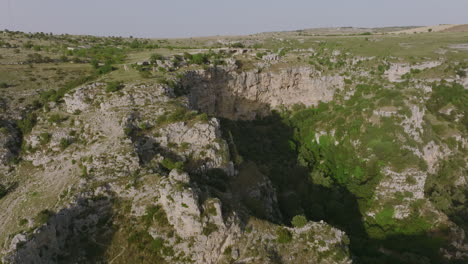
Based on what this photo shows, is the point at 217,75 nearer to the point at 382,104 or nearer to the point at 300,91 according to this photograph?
the point at 300,91

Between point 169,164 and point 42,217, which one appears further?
point 169,164

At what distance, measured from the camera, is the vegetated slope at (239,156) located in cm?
2981

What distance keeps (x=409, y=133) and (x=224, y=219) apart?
5047 cm

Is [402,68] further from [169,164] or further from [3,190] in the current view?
[3,190]

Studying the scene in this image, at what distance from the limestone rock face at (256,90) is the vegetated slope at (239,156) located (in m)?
0.37

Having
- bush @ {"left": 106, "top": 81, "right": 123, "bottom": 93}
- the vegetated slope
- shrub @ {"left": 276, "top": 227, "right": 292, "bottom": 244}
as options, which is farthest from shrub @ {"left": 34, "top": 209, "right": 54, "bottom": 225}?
bush @ {"left": 106, "top": 81, "right": 123, "bottom": 93}

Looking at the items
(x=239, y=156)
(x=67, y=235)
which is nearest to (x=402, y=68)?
(x=239, y=156)

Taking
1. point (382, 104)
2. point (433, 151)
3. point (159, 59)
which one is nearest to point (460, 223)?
point (433, 151)

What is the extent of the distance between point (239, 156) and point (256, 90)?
34000 mm

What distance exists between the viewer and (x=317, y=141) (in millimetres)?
73000

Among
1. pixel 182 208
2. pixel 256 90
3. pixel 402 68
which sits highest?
pixel 402 68

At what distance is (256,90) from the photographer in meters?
78.1

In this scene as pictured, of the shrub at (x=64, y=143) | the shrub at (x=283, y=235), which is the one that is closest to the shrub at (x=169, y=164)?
the shrub at (x=283, y=235)

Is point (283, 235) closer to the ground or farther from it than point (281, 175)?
farther from it
